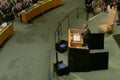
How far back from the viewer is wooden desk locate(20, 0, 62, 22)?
15.9 m

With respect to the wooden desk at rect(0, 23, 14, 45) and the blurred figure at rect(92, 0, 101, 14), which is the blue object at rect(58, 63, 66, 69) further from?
the blurred figure at rect(92, 0, 101, 14)

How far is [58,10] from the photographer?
58.7ft

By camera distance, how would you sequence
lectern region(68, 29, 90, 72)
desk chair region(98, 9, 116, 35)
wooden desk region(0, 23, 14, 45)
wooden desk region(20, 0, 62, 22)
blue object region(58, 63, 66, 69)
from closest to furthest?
lectern region(68, 29, 90, 72)
blue object region(58, 63, 66, 69)
desk chair region(98, 9, 116, 35)
wooden desk region(0, 23, 14, 45)
wooden desk region(20, 0, 62, 22)

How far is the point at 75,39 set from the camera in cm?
1109

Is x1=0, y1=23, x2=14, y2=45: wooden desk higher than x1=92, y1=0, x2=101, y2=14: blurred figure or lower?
lower

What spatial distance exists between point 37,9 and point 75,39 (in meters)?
6.19

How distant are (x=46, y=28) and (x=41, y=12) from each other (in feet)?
→ 7.30

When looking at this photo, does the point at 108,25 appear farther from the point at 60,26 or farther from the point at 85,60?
the point at 85,60

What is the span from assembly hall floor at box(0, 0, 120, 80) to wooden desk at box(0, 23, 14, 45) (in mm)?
227

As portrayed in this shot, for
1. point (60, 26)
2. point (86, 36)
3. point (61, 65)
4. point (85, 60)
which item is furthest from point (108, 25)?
point (61, 65)

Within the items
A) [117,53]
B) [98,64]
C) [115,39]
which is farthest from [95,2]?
[98,64]

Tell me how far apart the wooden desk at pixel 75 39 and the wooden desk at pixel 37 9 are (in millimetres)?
4784

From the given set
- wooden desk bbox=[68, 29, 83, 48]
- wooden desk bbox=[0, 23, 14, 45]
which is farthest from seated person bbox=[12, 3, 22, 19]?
wooden desk bbox=[68, 29, 83, 48]

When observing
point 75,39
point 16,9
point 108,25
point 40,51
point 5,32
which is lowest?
point 40,51
